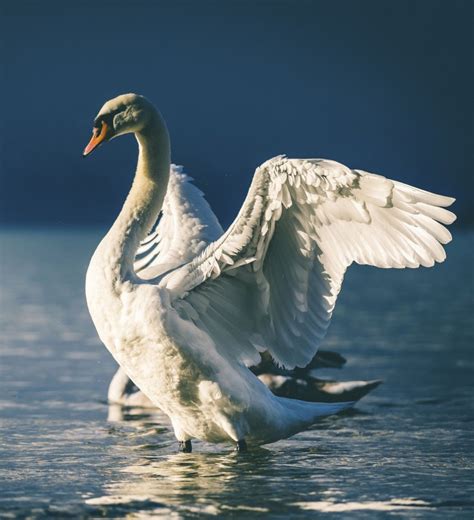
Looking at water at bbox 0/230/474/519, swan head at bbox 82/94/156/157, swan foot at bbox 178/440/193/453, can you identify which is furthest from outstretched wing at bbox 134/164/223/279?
water at bbox 0/230/474/519

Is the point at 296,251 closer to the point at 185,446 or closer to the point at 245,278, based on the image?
the point at 245,278

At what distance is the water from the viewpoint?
7.92m

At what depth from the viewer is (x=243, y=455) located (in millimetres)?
9438

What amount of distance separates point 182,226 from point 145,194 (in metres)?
1.48

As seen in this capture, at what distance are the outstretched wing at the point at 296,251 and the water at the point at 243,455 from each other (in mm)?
945

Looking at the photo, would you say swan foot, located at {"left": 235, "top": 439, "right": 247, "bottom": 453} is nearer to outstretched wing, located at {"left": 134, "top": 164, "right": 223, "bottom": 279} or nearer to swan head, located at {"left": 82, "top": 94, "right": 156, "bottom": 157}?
outstretched wing, located at {"left": 134, "top": 164, "right": 223, "bottom": 279}

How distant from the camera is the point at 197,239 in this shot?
10.9 metres

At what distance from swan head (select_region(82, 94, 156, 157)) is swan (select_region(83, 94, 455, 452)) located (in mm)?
10

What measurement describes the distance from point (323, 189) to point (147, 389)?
1902 mm

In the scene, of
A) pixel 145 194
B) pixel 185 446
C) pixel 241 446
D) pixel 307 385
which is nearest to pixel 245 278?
pixel 145 194

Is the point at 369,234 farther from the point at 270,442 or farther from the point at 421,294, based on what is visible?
the point at 421,294

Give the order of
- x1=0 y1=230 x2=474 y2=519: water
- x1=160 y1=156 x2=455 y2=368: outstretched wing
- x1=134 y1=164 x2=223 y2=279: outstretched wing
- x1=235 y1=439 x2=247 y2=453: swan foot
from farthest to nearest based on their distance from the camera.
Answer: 1. x1=134 y1=164 x2=223 y2=279: outstretched wing
2. x1=235 y1=439 x2=247 y2=453: swan foot
3. x1=160 y1=156 x2=455 y2=368: outstretched wing
4. x1=0 y1=230 x2=474 y2=519: water

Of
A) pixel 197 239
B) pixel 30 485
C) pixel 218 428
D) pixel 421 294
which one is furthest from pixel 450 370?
pixel 421 294

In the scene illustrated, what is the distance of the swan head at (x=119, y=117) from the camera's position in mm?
9562
